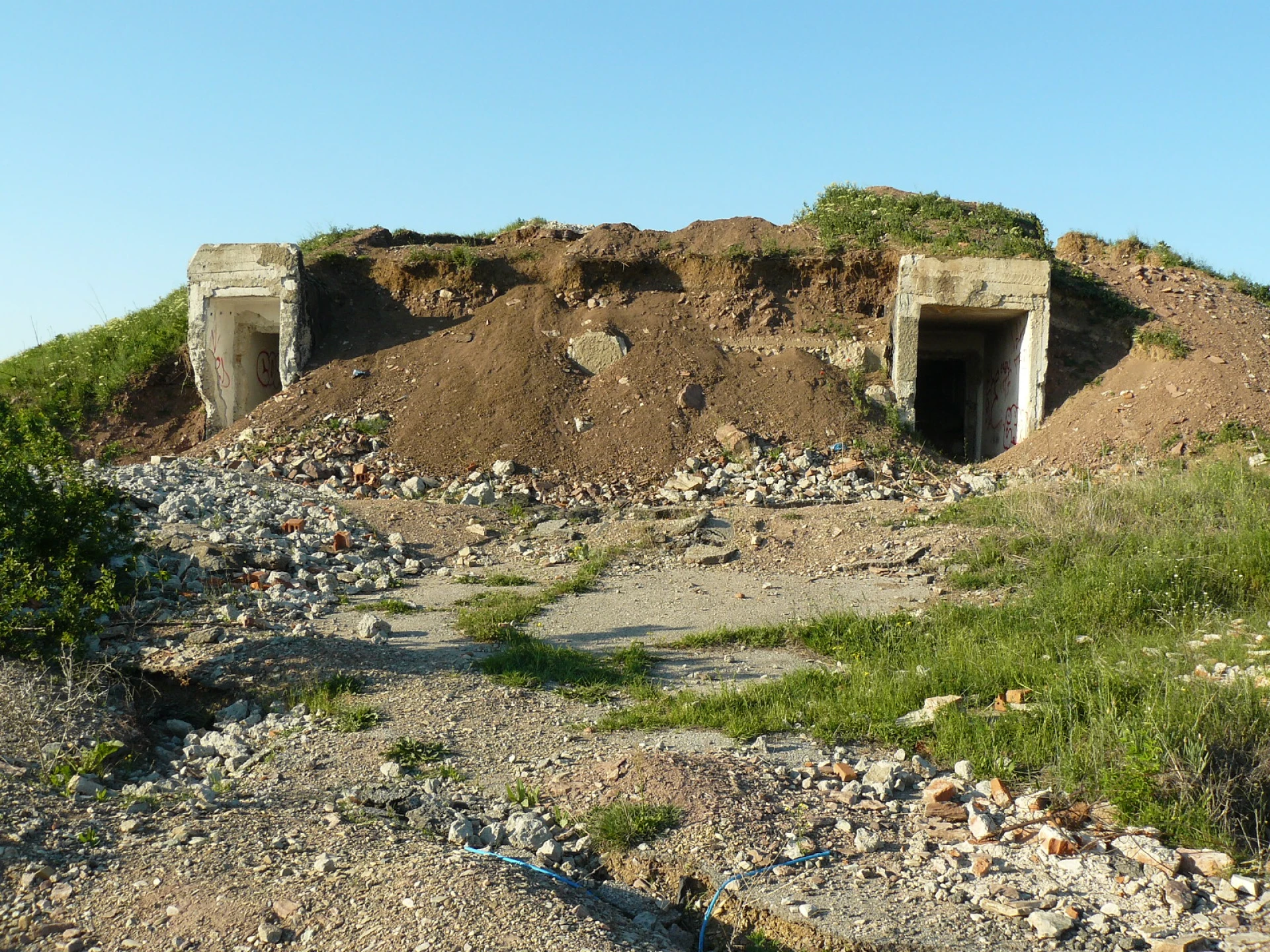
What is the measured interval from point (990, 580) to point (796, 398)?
6193 millimetres

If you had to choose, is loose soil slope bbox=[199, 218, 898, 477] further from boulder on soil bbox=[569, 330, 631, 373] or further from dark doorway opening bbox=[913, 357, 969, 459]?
dark doorway opening bbox=[913, 357, 969, 459]

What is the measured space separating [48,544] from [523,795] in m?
3.44

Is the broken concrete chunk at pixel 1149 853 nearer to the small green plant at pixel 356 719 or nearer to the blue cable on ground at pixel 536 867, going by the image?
the blue cable on ground at pixel 536 867

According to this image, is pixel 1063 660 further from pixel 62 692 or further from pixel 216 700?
pixel 62 692

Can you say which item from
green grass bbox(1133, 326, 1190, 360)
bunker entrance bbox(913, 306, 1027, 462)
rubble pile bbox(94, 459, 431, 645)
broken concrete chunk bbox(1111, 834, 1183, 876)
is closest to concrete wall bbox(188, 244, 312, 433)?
rubble pile bbox(94, 459, 431, 645)

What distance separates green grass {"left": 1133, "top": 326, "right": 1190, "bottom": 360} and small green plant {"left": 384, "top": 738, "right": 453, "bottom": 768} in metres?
12.3

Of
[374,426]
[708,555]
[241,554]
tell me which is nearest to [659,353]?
[374,426]

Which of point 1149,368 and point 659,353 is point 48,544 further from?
point 1149,368

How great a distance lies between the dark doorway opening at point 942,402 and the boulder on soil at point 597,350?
507cm

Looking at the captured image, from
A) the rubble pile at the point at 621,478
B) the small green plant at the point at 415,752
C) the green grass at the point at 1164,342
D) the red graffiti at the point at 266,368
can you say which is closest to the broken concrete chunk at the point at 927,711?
the small green plant at the point at 415,752

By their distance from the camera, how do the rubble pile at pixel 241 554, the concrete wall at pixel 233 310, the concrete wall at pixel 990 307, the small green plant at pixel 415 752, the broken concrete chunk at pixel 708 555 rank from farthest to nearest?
the concrete wall at pixel 233 310, the concrete wall at pixel 990 307, the broken concrete chunk at pixel 708 555, the rubble pile at pixel 241 554, the small green plant at pixel 415 752

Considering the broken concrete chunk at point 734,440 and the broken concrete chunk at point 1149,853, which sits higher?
the broken concrete chunk at point 734,440

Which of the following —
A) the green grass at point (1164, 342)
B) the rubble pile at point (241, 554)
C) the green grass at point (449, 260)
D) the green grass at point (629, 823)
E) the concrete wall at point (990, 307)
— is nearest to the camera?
the green grass at point (629, 823)

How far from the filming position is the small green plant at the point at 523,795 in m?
4.48
